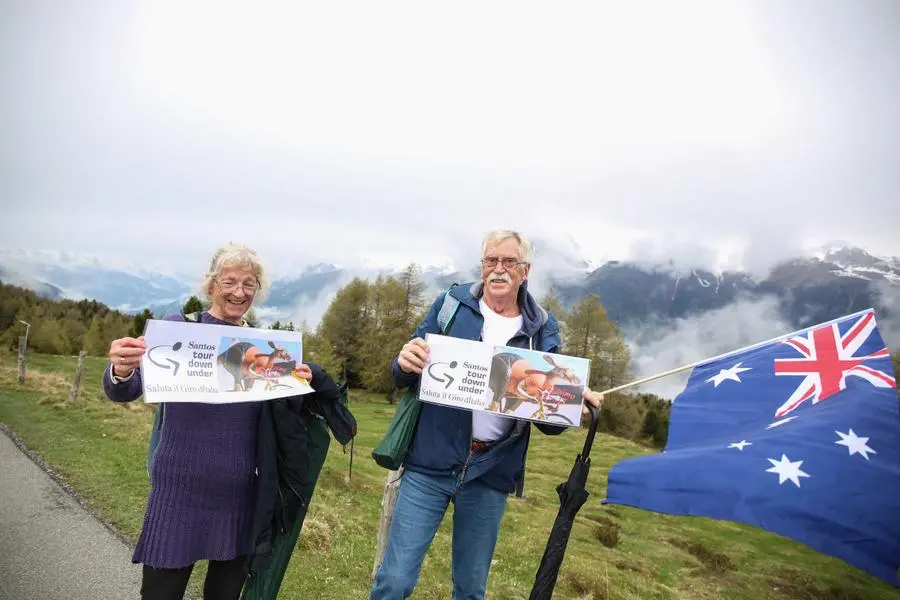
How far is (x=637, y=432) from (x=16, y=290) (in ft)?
315

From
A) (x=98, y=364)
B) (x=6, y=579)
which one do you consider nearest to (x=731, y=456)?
(x=6, y=579)

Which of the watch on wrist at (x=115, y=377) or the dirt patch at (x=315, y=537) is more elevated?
the watch on wrist at (x=115, y=377)

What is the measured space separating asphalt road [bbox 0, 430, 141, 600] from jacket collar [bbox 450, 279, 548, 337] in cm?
519

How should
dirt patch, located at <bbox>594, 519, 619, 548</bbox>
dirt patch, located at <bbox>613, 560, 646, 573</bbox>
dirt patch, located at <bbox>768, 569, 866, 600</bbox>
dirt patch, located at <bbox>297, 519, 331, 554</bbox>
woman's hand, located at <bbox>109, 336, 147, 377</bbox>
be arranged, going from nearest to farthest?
woman's hand, located at <bbox>109, 336, 147, 377</bbox> < dirt patch, located at <bbox>297, 519, 331, 554</bbox> < dirt patch, located at <bbox>613, 560, 646, 573</bbox> < dirt patch, located at <bbox>768, 569, 866, 600</bbox> < dirt patch, located at <bbox>594, 519, 619, 548</bbox>

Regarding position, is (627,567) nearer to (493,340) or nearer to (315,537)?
(315,537)

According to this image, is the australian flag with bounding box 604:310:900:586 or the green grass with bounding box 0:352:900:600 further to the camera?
the green grass with bounding box 0:352:900:600

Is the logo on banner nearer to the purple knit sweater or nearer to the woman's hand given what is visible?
the purple knit sweater

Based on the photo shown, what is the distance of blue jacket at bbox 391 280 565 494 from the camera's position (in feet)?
11.1

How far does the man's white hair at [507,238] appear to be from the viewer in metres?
3.46

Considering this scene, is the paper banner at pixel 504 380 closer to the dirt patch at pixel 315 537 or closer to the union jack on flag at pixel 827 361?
the union jack on flag at pixel 827 361

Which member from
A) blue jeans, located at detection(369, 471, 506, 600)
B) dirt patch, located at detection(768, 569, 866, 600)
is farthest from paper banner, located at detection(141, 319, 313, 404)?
dirt patch, located at detection(768, 569, 866, 600)

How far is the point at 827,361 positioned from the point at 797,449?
35.5 inches

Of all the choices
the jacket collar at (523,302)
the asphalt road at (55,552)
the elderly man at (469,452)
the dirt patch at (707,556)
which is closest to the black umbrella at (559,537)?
the elderly man at (469,452)

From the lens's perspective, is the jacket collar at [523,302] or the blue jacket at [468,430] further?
the jacket collar at [523,302]
